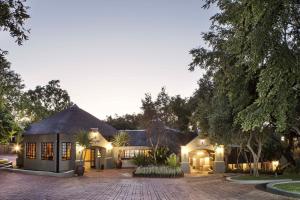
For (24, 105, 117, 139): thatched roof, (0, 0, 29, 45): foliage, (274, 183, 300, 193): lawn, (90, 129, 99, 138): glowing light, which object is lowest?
(274, 183, 300, 193): lawn

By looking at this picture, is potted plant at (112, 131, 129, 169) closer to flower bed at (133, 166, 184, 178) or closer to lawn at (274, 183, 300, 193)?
flower bed at (133, 166, 184, 178)

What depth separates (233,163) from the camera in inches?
1390

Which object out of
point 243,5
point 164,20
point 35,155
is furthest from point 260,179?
point 35,155

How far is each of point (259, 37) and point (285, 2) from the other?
4.07 feet

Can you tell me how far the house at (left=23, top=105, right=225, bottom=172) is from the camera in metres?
29.7

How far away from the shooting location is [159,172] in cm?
2631

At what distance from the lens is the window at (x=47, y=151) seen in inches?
1175

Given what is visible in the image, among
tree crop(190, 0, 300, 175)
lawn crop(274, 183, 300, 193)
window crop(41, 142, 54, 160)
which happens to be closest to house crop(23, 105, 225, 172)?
window crop(41, 142, 54, 160)

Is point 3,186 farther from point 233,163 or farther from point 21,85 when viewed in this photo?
point 21,85

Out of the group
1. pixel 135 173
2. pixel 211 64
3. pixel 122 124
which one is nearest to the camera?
pixel 211 64

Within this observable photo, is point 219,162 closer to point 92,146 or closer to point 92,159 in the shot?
point 92,146

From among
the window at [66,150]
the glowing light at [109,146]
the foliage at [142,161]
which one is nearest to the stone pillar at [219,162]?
the foliage at [142,161]

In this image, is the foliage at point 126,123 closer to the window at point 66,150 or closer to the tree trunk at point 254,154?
the window at point 66,150

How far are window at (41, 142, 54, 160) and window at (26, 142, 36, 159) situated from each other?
4.75ft
